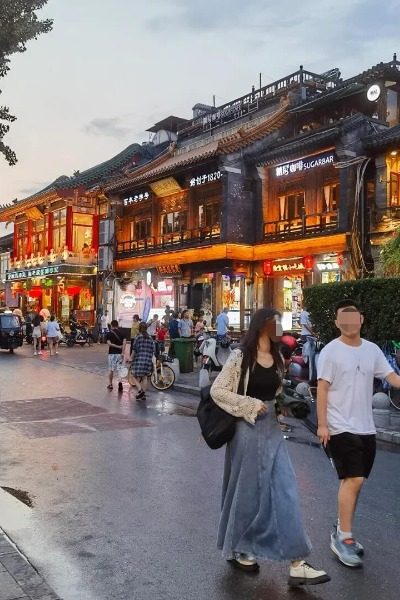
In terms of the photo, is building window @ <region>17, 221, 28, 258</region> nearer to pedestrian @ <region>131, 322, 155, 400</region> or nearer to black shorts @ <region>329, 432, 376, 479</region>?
pedestrian @ <region>131, 322, 155, 400</region>

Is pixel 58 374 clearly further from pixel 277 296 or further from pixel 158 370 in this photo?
pixel 277 296

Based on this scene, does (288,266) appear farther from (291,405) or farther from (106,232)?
(291,405)

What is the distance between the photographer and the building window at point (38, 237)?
139ft

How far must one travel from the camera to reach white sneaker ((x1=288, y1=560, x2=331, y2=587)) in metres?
3.92

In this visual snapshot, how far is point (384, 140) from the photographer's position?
21203 mm

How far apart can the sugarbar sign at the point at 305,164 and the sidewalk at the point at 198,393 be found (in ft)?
31.8

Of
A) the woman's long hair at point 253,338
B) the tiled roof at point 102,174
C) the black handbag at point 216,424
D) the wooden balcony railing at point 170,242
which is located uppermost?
the tiled roof at point 102,174

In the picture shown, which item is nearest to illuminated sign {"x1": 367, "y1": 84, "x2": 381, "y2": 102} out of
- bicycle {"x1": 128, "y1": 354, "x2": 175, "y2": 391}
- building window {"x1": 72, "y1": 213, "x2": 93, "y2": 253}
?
bicycle {"x1": 128, "y1": 354, "x2": 175, "y2": 391}

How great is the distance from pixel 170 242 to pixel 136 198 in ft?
14.8

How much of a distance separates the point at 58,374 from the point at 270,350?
1434 cm

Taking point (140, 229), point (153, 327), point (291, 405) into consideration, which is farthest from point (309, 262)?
point (291, 405)

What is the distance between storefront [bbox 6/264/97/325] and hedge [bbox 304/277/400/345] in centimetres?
2489

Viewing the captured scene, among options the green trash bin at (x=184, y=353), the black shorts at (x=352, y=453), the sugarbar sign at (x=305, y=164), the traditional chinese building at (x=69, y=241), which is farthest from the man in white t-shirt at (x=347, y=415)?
the traditional chinese building at (x=69, y=241)

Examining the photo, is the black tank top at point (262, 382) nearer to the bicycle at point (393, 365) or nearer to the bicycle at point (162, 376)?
the bicycle at point (393, 365)
